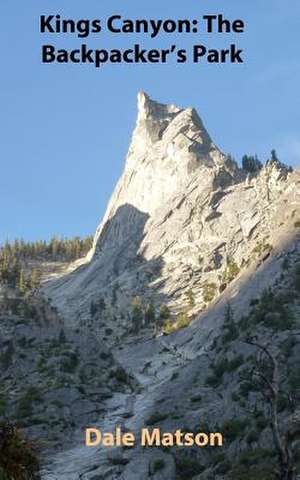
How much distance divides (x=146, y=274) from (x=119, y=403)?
102 m

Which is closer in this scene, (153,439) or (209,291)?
(153,439)

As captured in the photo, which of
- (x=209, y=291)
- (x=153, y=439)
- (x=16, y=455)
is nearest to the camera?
(x=16, y=455)

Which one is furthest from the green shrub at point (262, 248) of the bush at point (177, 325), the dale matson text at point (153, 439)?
the dale matson text at point (153, 439)

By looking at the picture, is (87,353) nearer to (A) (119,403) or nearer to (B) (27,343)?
(B) (27,343)

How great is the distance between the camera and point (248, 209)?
180125 millimetres

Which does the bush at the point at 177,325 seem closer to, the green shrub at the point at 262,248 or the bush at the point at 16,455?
the green shrub at the point at 262,248

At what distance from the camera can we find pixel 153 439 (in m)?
61.2

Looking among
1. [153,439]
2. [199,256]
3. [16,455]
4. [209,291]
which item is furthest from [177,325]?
[16,455]

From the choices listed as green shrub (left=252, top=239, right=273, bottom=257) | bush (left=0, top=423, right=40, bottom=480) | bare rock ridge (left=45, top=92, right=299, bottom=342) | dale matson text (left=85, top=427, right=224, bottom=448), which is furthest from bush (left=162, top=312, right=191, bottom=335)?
bush (left=0, top=423, right=40, bottom=480)

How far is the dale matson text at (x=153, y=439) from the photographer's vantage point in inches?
2263

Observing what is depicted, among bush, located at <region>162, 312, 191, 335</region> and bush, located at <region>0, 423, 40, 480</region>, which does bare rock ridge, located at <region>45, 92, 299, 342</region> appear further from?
bush, located at <region>0, 423, 40, 480</region>

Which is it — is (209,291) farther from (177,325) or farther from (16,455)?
(16,455)

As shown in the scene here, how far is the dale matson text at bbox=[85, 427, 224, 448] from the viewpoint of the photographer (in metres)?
57.5

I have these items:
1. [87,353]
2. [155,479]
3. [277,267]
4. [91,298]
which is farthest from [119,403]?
[91,298]
